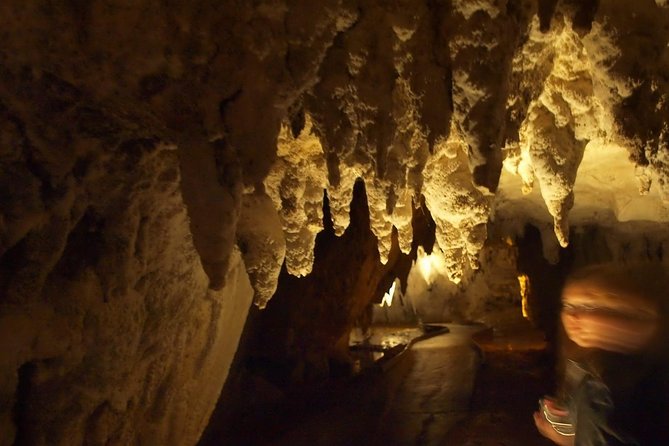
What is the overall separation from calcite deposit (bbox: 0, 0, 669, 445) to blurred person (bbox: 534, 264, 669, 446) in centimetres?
49

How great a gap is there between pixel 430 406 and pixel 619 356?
4.38m

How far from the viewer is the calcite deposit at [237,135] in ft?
5.94

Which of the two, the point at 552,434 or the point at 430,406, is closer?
the point at 552,434

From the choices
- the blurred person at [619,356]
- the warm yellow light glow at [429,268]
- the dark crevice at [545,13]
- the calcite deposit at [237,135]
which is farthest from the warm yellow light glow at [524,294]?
the dark crevice at [545,13]

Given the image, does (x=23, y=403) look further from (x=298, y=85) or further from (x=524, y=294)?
(x=524, y=294)

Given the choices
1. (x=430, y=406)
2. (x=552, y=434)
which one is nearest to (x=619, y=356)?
(x=552, y=434)

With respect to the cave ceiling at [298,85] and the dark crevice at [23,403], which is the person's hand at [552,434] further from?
the dark crevice at [23,403]

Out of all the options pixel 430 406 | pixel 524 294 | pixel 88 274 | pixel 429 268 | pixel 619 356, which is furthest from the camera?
pixel 429 268

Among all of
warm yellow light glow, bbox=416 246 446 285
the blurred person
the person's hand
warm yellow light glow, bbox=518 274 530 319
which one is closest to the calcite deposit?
the blurred person

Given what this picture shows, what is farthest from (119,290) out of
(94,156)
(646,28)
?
(646,28)

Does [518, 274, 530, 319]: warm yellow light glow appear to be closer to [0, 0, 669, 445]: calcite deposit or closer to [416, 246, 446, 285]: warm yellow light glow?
[416, 246, 446, 285]: warm yellow light glow

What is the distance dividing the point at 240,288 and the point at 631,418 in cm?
241

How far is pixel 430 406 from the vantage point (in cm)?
593

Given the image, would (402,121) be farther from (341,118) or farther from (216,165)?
(216,165)
